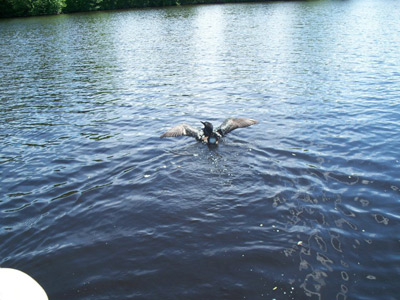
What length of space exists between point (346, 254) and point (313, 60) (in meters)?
21.1

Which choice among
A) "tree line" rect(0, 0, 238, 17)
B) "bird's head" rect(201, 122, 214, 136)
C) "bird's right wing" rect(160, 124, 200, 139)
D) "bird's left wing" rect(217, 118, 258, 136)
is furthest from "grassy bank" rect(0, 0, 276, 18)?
"bird's head" rect(201, 122, 214, 136)

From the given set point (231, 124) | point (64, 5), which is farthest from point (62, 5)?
point (231, 124)

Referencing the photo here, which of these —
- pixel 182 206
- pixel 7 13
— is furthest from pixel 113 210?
pixel 7 13

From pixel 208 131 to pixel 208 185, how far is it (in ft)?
11.2

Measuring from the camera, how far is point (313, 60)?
25031 millimetres

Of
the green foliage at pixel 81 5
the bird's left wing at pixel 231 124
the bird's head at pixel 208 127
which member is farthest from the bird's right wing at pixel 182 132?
the green foliage at pixel 81 5

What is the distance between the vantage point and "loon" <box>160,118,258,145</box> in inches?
493

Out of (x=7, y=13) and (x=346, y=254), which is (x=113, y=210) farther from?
(x=7, y=13)

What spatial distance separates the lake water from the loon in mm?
483

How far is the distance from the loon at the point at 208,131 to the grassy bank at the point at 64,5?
87.0 metres

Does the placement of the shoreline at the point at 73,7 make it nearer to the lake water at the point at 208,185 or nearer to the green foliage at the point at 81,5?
the green foliage at the point at 81,5

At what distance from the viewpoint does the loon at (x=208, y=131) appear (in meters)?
12.5

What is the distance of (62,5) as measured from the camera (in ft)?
279

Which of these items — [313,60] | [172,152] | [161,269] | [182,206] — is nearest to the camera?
[161,269]
